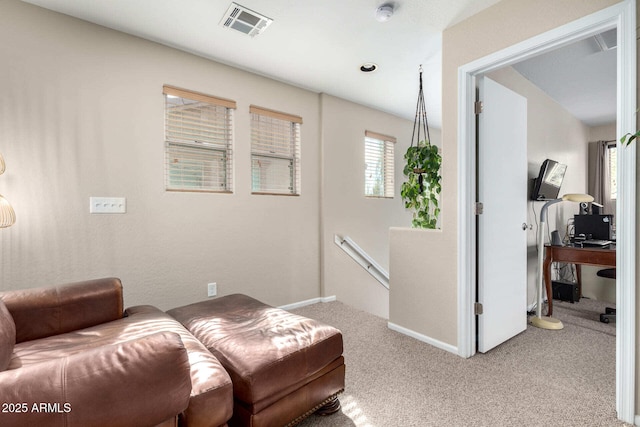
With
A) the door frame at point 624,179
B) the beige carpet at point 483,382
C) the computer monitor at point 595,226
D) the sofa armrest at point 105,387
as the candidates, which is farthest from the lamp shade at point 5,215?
the computer monitor at point 595,226

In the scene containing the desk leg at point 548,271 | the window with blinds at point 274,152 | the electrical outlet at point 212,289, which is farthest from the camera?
the window with blinds at point 274,152

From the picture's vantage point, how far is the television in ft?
10.7

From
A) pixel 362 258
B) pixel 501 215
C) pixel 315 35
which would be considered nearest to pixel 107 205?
pixel 315 35

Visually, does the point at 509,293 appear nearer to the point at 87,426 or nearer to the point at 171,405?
the point at 171,405

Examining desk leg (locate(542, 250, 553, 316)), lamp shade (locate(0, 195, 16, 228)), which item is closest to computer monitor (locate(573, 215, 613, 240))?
desk leg (locate(542, 250, 553, 316))

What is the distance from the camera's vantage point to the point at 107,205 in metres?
2.50

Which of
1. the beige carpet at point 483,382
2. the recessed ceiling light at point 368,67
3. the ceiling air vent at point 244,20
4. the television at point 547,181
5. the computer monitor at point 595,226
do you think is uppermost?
the ceiling air vent at point 244,20

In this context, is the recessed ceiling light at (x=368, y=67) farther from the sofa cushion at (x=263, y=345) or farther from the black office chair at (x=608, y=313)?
the black office chair at (x=608, y=313)

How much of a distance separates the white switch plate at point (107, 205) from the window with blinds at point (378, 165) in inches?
113

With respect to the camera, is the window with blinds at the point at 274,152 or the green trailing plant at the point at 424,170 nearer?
the green trailing plant at the point at 424,170

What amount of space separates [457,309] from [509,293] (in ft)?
2.05

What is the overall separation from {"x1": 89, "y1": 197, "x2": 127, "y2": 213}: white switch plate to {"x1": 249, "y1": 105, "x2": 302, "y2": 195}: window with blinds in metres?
1.20

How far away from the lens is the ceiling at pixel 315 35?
2209 millimetres

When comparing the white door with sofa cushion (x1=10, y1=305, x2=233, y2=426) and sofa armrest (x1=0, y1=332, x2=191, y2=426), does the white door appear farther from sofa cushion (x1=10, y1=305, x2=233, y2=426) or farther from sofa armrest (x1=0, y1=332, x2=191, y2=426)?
sofa armrest (x1=0, y1=332, x2=191, y2=426)
